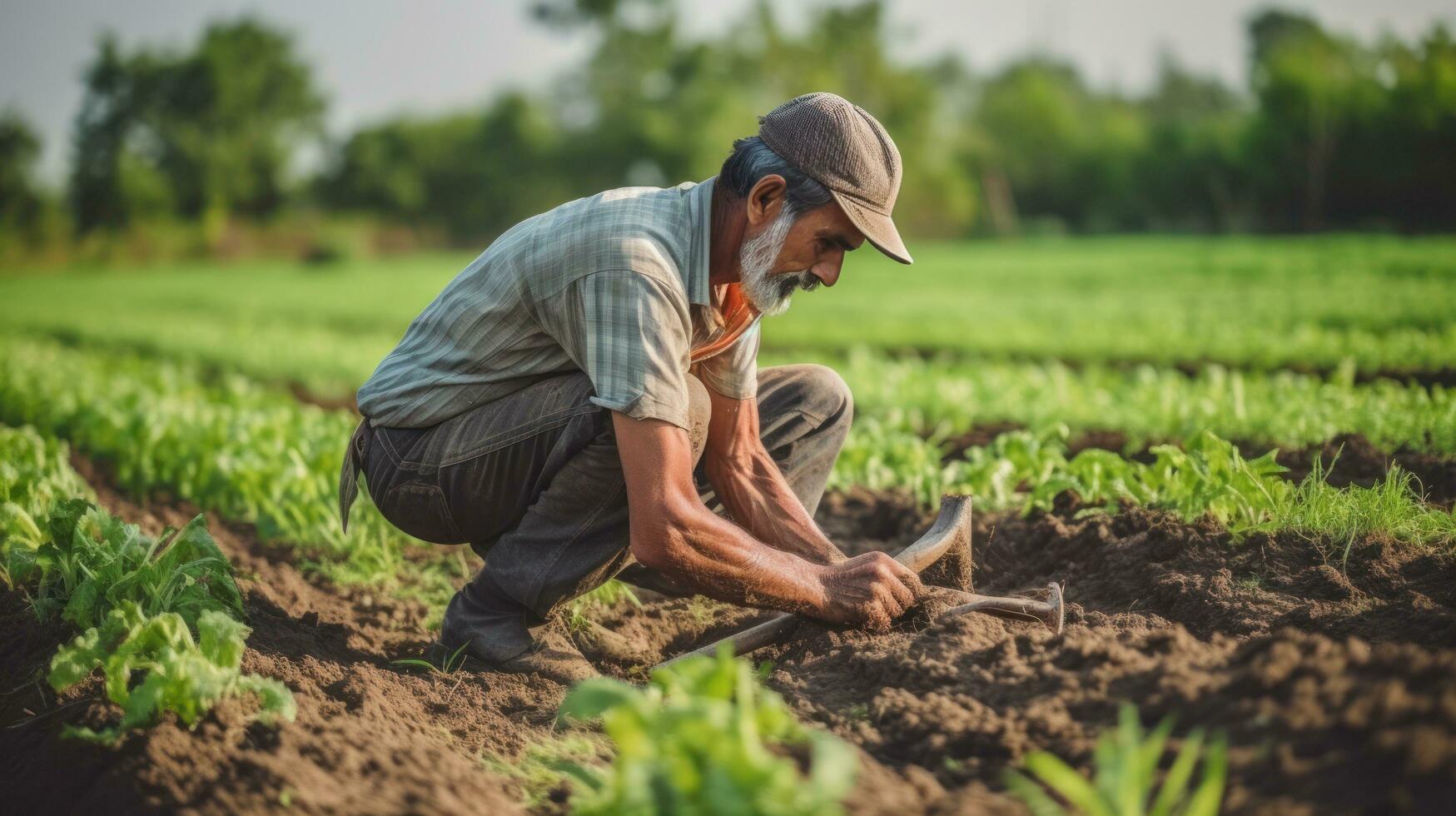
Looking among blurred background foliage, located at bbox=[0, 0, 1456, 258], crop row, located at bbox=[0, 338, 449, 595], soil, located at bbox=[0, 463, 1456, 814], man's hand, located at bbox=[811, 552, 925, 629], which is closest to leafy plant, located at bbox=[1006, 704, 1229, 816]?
soil, located at bbox=[0, 463, 1456, 814]

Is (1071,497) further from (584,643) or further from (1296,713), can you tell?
(1296,713)

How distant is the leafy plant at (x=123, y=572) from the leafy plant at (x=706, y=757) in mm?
1573

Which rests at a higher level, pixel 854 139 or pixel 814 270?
pixel 854 139

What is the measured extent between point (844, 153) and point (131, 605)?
1980 millimetres

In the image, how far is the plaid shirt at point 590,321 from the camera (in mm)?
2732

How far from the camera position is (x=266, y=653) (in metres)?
3.10

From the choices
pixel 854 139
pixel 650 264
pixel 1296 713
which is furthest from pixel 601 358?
pixel 1296 713

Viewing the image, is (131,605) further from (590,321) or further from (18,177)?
(18,177)

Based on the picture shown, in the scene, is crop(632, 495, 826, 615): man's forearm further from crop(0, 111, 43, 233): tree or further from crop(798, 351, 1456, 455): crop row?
crop(0, 111, 43, 233): tree

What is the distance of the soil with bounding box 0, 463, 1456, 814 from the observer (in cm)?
186

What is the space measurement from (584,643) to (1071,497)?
185 cm

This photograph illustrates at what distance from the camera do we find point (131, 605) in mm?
2623

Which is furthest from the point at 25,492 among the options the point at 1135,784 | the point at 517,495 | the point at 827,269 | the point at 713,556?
the point at 1135,784

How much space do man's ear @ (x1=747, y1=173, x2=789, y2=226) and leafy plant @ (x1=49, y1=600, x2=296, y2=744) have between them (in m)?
1.54
